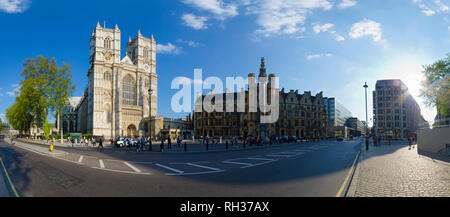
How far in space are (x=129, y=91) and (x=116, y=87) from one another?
266 inches

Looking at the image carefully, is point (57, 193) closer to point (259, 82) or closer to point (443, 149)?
point (443, 149)

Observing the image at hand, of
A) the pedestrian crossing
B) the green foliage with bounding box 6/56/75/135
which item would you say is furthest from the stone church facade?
the pedestrian crossing

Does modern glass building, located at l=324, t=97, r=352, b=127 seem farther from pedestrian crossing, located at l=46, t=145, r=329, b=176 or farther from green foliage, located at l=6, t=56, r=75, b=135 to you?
pedestrian crossing, located at l=46, t=145, r=329, b=176

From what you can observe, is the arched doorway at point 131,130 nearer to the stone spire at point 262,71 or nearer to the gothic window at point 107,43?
the gothic window at point 107,43

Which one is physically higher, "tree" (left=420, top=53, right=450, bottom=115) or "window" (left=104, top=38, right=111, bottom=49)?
"window" (left=104, top=38, right=111, bottom=49)

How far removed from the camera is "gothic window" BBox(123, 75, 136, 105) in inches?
3044

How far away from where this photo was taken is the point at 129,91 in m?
78.5

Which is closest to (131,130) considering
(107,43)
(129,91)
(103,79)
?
(129,91)

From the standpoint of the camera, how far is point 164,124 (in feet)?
277

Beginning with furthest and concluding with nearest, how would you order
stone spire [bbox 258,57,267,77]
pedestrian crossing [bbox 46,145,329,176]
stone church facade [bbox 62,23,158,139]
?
stone church facade [bbox 62,23,158,139]
stone spire [bbox 258,57,267,77]
pedestrian crossing [bbox 46,145,329,176]

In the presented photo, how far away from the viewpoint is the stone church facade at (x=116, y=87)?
69375 millimetres

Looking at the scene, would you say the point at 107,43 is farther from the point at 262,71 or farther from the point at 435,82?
the point at 435,82

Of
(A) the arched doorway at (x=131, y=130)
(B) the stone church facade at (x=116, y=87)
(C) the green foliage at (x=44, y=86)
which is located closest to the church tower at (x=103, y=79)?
(B) the stone church facade at (x=116, y=87)
